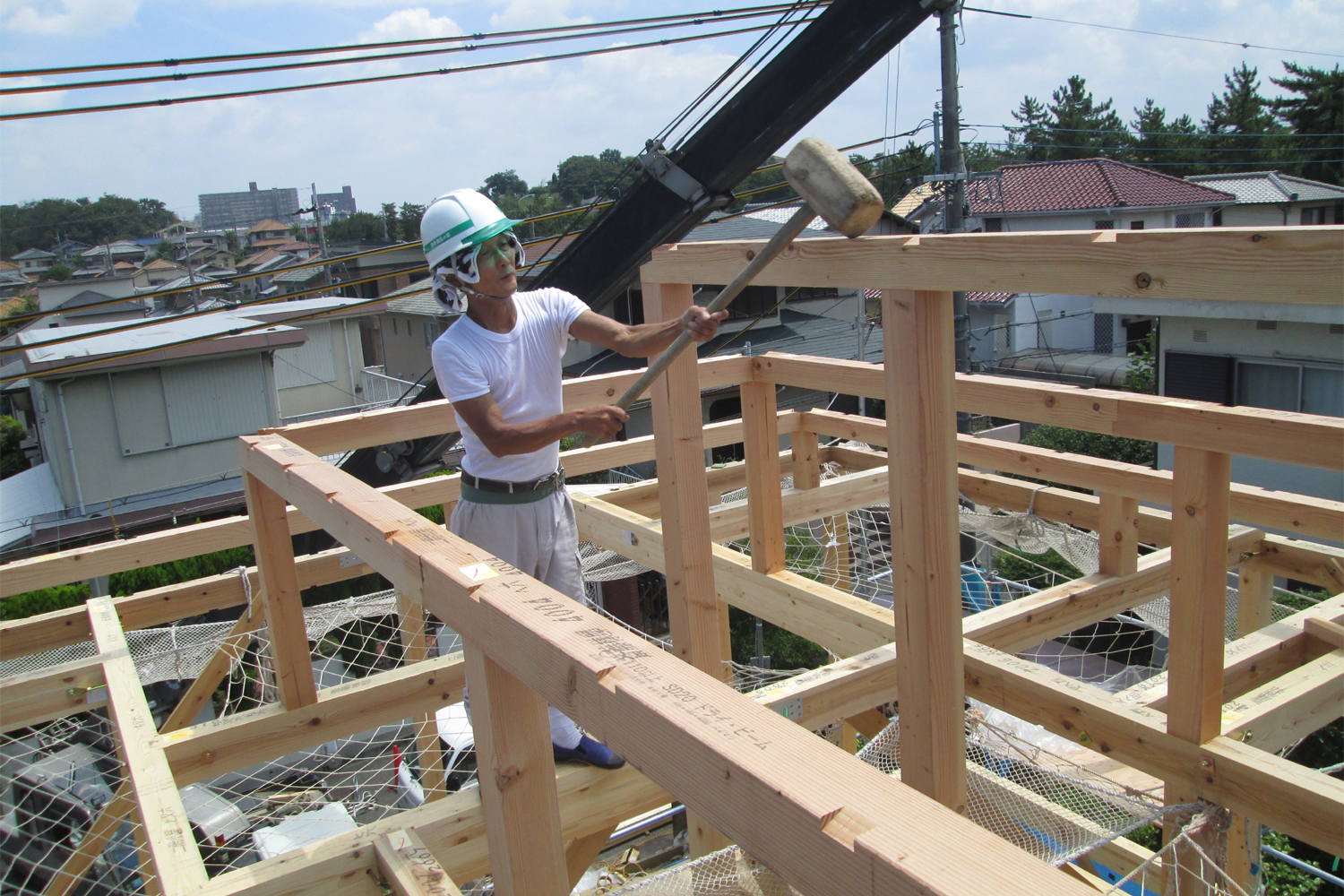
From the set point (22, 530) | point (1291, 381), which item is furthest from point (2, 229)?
point (1291, 381)

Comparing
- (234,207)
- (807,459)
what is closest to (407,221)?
(807,459)

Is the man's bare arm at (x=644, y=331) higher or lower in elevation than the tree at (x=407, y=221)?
lower

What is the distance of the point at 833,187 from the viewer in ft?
6.68

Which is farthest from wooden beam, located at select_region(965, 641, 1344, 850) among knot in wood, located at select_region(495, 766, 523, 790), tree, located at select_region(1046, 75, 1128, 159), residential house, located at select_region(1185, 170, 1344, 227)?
tree, located at select_region(1046, 75, 1128, 159)

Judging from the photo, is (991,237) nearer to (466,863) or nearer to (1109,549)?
(466,863)

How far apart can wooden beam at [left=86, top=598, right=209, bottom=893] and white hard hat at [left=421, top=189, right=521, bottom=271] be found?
1.62 metres

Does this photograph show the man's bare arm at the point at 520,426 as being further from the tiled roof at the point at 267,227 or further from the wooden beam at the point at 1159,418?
the tiled roof at the point at 267,227

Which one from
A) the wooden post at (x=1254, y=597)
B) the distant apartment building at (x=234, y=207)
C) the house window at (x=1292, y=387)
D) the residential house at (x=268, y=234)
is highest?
the distant apartment building at (x=234, y=207)

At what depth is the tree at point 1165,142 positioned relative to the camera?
175 ft

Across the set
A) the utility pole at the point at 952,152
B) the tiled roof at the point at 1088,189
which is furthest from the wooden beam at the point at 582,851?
the tiled roof at the point at 1088,189

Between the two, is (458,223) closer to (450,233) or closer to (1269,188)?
(450,233)

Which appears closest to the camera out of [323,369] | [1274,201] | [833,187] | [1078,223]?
[833,187]

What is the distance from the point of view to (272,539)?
3.19 m

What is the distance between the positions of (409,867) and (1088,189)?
31.7 m
